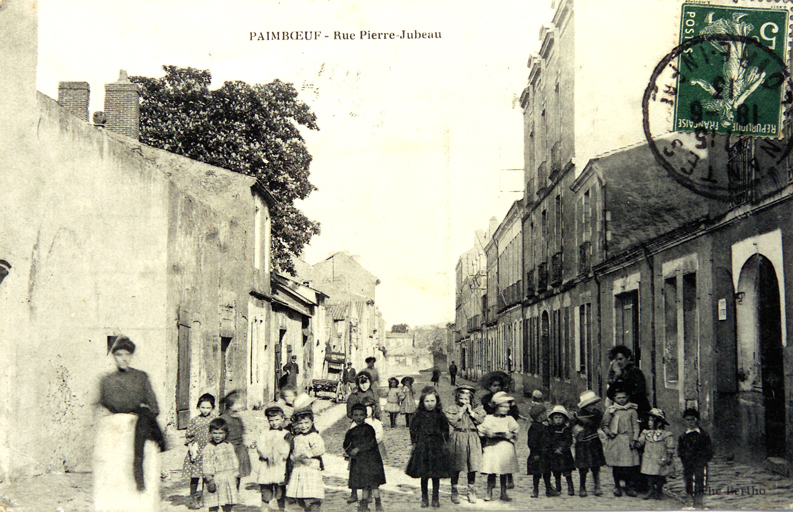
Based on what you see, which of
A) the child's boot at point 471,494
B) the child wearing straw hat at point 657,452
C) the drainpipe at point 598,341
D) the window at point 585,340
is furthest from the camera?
the window at point 585,340

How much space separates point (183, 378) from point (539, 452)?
18.5 feet

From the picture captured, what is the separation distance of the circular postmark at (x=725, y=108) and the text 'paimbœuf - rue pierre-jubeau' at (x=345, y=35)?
2865mm

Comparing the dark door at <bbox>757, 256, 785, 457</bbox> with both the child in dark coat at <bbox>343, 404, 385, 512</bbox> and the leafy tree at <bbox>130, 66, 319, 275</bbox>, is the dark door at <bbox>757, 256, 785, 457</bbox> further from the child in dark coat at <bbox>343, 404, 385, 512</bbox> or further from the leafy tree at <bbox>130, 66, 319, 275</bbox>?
the leafy tree at <bbox>130, 66, 319, 275</bbox>

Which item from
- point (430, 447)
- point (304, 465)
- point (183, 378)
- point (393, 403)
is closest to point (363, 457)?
point (304, 465)

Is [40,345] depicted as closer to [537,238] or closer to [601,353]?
[601,353]

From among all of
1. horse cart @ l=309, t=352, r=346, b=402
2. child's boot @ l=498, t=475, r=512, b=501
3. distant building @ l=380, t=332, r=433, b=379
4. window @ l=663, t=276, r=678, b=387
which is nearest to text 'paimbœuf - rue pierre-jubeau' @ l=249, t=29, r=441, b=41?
window @ l=663, t=276, r=678, b=387

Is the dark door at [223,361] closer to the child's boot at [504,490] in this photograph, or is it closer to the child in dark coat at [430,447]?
the child in dark coat at [430,447]

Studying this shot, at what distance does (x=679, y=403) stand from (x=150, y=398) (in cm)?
707

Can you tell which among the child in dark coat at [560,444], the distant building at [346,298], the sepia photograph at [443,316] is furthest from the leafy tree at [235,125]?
the distant building at [346,298]

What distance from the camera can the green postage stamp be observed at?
8461mm

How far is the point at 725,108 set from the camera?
8.81m

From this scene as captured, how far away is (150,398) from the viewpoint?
644cm

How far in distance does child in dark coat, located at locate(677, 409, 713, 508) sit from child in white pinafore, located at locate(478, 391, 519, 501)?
160cm

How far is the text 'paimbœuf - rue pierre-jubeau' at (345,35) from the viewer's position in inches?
348
